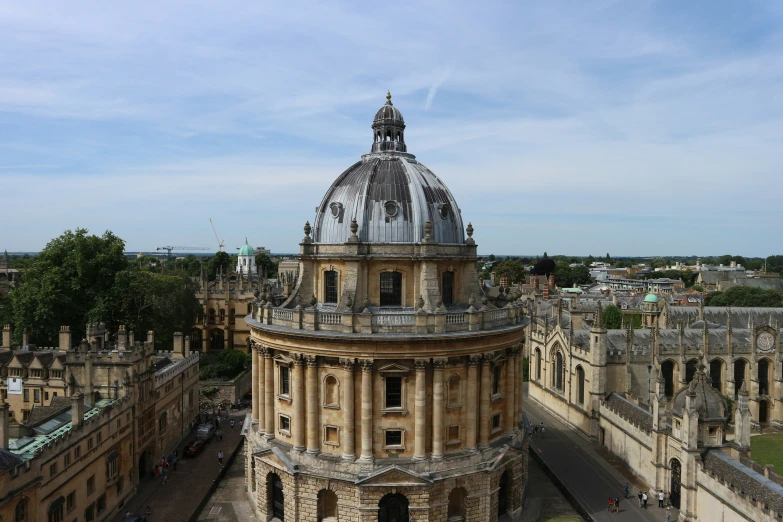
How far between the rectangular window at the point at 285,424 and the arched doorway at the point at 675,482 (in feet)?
82.0

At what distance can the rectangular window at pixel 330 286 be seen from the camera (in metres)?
37.2

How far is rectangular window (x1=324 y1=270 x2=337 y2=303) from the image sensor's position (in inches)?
1464

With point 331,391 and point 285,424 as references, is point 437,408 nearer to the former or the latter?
point 331,391

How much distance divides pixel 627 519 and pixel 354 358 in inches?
822

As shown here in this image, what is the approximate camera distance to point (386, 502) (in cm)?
3294

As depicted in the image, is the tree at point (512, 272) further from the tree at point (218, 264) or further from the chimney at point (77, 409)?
the chimney at point (77, 409)

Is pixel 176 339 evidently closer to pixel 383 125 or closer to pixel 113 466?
pixel 113 466

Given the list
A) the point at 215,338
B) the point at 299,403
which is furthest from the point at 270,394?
the point at 215,338

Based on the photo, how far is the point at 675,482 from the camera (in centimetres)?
3781

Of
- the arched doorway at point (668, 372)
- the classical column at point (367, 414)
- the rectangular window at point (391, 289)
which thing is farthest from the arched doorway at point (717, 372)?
the classical column at point (367, 414)

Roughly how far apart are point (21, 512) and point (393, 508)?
18767 millimetres

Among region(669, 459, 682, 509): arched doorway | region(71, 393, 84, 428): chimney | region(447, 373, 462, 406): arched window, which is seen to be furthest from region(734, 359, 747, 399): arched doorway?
region(71, 393, 84, 428): chimney

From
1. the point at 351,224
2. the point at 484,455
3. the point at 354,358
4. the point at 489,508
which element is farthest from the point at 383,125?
the point at 489,508

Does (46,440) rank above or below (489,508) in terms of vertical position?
above
